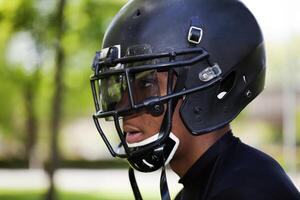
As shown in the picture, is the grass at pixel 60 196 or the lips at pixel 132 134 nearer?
the lips at pixel 132 134

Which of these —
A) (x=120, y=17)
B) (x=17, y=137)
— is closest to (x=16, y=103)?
(x=17, y=137)

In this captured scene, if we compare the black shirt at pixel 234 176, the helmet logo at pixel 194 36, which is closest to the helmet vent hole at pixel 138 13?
the helmet logo at pixel 194 36

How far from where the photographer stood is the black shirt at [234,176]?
6.43 ft

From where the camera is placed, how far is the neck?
218cm

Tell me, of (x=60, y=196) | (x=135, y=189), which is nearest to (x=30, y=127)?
(x=60, y=196)

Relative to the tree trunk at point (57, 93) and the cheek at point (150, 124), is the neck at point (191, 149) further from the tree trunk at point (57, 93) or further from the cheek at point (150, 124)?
the tree trunk at point (57, 93)

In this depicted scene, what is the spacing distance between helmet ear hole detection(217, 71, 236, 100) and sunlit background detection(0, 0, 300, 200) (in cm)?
209

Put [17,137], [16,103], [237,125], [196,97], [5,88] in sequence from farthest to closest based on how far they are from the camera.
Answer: [237,125] → [17,137] → [16,103] → [5,88] → [196,97]

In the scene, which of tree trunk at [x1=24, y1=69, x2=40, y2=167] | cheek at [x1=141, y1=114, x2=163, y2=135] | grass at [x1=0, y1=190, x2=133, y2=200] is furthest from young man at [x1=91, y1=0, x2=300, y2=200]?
tree trunk at [x1=24, y1=69, x2=40, y2=167]

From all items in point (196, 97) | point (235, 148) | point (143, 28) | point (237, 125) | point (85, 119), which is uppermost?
point (85, 119)

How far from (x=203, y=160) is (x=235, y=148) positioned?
0.12m

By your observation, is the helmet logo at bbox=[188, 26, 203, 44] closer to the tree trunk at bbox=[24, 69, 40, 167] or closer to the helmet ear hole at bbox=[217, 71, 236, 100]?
the helmet ear hole at bbox=[217, 71, 236, 100]

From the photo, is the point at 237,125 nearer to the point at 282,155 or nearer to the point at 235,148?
the point at 282,155

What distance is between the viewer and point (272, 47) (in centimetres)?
3250
